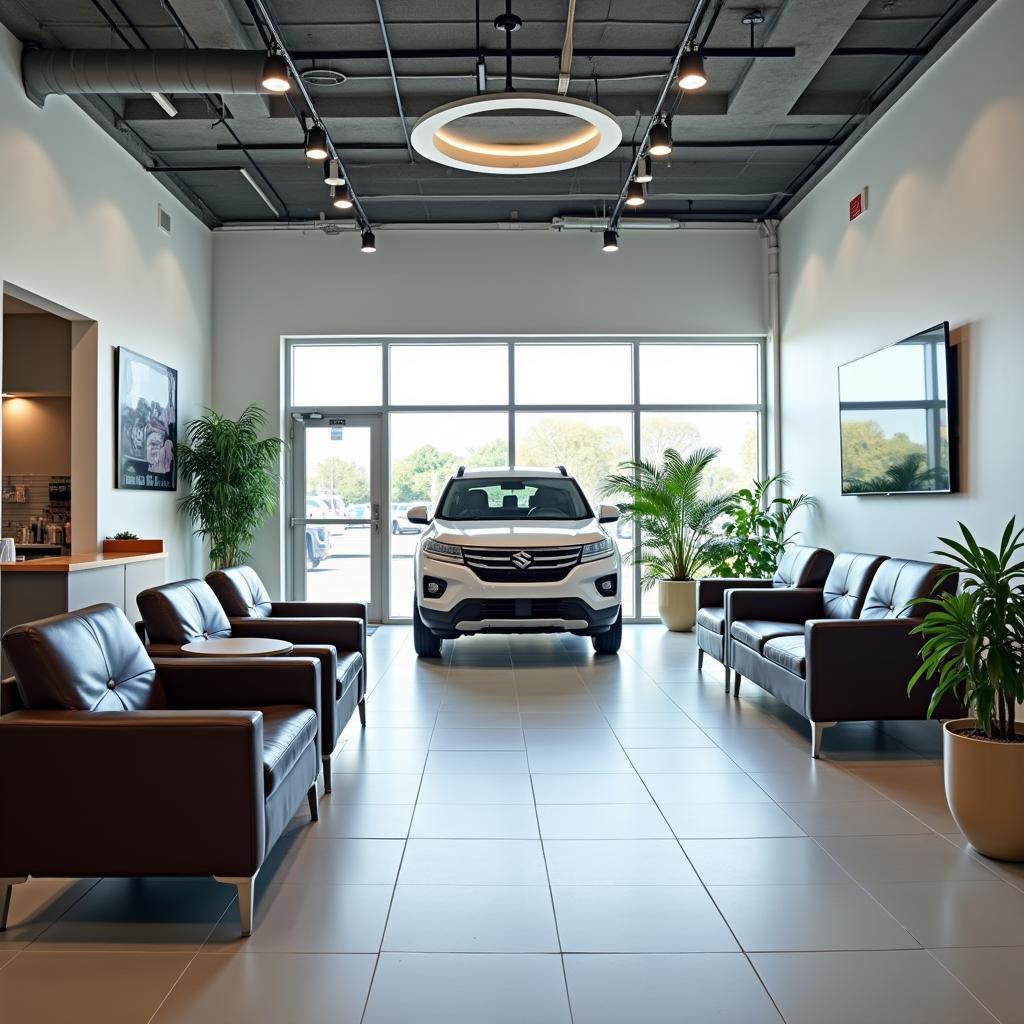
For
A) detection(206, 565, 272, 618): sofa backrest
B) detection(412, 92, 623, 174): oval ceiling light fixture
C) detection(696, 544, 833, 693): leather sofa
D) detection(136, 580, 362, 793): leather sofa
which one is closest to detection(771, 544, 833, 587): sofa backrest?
detection(696, 544, 833, 693): leather sofa

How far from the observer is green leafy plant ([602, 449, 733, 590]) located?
921 cm

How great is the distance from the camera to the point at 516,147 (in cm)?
658

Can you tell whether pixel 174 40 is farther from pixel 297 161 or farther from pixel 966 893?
pixel 966 893

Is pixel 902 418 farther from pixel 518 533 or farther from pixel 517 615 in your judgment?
pixel 517 615

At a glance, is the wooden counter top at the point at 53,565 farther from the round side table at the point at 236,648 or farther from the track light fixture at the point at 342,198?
the track light fixture at the point at 342,198

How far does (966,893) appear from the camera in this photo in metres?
2.95

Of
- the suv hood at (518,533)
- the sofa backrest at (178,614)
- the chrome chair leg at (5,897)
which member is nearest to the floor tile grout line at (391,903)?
the chrome chair leg at (5,897)

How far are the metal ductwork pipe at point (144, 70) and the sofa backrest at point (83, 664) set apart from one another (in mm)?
3726

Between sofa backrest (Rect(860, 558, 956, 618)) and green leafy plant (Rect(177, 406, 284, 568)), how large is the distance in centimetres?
569

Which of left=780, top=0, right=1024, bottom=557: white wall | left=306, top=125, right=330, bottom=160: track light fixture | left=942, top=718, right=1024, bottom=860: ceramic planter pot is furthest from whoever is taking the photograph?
left=306, top=125, right=330, bottom=160: track light fixture

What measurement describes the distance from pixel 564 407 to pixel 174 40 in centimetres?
508

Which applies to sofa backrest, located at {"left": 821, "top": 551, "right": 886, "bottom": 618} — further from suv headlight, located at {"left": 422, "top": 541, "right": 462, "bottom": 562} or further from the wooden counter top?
the wooden counter top

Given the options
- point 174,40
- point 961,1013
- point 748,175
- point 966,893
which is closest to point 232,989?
point 961,1013

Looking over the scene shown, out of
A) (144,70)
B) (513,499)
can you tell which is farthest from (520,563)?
(144,70)
